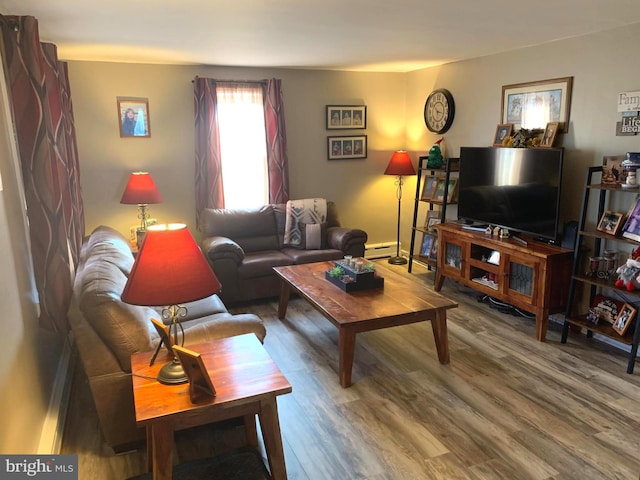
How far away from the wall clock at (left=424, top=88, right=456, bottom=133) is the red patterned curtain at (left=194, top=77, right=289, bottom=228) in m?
1.67

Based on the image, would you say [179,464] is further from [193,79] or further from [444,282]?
[193,79]

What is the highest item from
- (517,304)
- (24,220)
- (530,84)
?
(530,84)

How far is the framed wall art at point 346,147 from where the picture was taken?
5.66m

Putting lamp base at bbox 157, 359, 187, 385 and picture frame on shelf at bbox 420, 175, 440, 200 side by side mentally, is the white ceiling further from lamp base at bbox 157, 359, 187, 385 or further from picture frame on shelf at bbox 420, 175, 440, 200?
lamp base at bbox 157, 359, 187, 385

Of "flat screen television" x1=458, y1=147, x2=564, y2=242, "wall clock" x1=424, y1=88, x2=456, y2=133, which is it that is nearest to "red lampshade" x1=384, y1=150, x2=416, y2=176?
"wall clock" x1=424, y1=88, x2=456, y2=133

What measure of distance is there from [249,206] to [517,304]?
116 inches

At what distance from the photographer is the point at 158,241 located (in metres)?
1.86

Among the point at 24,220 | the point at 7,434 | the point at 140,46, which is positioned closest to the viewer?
the point at 7,434

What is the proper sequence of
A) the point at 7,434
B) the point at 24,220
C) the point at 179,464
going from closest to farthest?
1. the point at 7,434
2. the point at 179,464
3. the point at 24,220

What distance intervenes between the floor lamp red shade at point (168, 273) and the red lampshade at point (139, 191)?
2.76 metres

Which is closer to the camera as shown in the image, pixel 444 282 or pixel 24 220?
pixel 24 220

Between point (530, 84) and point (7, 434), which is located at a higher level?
point (530, 84)

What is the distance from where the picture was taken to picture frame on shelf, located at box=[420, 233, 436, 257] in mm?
5274

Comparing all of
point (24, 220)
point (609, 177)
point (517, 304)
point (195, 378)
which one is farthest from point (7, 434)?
point (609, 177)
